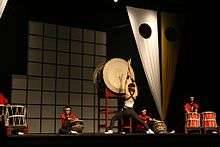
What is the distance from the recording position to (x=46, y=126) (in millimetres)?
8719

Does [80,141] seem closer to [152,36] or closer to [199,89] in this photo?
[152,36]

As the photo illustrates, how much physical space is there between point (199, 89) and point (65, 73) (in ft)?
9.09

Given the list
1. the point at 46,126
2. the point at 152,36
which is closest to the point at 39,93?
the point at 46,126

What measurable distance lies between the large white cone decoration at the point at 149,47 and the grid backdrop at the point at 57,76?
1292 millimetres

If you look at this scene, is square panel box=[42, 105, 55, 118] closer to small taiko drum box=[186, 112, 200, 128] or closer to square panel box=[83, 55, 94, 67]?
square panel box=[83, 55, 94, 67]

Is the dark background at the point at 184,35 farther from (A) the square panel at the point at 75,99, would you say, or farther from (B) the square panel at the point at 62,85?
(A) the square panel at the point at 75,99

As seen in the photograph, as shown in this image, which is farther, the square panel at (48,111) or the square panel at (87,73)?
the square panel at (87,73)

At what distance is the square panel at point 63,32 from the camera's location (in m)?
9.05

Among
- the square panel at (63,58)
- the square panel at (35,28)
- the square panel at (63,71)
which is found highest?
the square panel at (35,28)

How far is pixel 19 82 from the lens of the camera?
8336mm

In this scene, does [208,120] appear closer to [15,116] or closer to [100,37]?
[100,37]

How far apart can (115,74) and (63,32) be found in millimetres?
2079

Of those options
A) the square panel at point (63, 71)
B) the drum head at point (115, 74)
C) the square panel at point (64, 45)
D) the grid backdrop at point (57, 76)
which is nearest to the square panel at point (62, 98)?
the grid backdrop at point (57, 76)

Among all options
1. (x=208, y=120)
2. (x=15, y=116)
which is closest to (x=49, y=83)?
(x=15, y=116)
